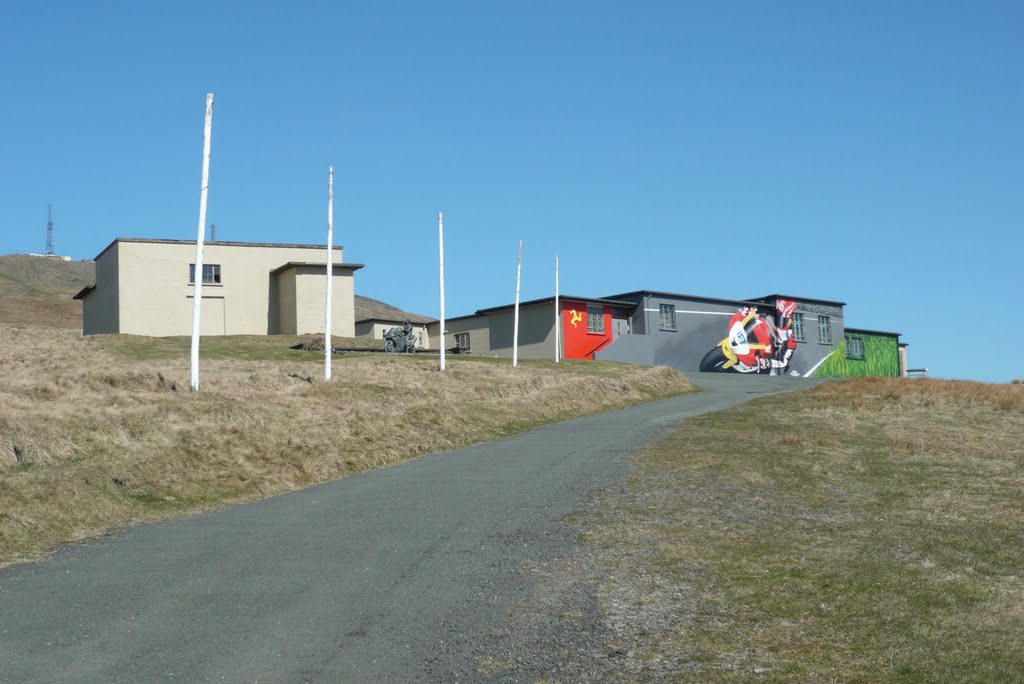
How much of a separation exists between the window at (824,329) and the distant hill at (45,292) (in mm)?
35060

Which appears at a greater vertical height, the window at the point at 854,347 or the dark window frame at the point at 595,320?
the dark window frame at the point at 595,320

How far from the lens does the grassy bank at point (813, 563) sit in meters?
7.24

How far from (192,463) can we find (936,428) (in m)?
18.7

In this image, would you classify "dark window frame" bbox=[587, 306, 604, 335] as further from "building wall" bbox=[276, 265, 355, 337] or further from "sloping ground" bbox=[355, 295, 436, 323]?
"sloping ground" bbox=[355, 295, 436, 323]

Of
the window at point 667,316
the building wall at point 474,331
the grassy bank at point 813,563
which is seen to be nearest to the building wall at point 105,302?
the building wall at point 474,331

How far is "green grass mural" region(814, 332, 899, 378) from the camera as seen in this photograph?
7506 cm

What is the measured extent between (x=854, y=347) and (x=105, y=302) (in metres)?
53.8

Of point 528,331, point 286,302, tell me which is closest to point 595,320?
point 528,331

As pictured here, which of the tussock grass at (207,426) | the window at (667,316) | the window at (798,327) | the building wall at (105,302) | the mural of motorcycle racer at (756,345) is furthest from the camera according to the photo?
the window at (798,327)

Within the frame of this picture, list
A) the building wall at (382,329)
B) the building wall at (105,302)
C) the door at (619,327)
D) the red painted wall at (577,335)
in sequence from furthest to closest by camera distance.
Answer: the building wall at (382,329)
the door at (619,327)
the red painted wall at (577,335)
the building wall at (105,302)

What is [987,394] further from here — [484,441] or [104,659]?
[104,659]

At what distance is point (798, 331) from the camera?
72562mm

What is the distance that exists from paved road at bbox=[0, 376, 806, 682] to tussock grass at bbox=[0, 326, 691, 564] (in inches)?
51.5

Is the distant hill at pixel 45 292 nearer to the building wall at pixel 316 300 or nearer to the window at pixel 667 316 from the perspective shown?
the window at pixel 667 316
